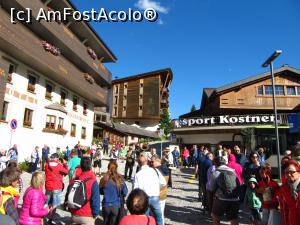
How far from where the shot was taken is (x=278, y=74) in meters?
31.4

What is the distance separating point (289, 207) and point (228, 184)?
2.35m

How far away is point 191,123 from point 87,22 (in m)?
15.1

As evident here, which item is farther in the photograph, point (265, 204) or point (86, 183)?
point (265, 204)

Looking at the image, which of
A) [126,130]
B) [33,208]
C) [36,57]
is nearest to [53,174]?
[33,208]

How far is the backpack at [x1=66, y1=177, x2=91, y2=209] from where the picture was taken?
4.74 m

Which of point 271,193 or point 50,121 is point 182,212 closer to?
point 271,193

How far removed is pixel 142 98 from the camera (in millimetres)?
62969

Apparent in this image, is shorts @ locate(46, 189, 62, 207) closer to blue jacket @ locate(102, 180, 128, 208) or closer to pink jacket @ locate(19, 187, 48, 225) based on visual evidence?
blue jacket @ locate(102, 180, 128, 208)

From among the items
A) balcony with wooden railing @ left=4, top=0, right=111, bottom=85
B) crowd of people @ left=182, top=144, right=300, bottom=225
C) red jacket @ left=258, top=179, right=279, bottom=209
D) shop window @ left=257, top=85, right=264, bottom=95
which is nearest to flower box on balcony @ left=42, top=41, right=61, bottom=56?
balcony with wooden railing @ left=4, top=0, right=111, bottom=85

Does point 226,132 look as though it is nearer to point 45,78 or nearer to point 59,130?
point 59,130

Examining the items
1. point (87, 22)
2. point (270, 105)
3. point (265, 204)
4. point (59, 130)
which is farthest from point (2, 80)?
point (270, 105)

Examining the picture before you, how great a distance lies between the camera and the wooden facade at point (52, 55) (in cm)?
1889

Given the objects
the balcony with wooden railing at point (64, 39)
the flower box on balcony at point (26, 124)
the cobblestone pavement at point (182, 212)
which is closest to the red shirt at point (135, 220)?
the cobblestone pavement at point (182, 212)

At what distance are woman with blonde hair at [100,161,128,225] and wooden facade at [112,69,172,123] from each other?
55753 millimetres
